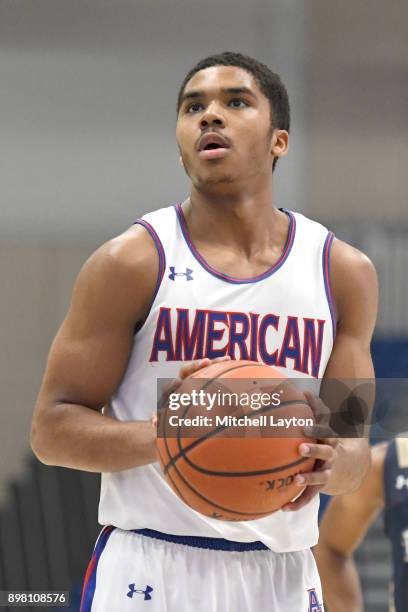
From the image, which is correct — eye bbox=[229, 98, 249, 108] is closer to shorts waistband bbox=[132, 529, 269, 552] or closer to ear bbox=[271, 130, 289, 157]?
ear bbox=[271, 130, 289, 157]

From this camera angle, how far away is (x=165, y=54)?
314 inches

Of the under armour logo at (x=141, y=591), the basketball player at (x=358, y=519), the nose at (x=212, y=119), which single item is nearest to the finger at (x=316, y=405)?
the under armour logo at (x=141, y=591)

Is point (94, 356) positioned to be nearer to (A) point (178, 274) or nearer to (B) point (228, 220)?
(A) point (178, 274)

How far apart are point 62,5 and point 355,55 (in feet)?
7.47

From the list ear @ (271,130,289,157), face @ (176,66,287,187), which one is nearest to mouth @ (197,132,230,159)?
face @ (176,66,287,187)

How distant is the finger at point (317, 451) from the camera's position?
71.0 inches

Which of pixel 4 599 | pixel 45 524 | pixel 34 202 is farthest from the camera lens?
pixel 34 202

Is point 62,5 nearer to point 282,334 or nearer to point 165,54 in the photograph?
point 165,54

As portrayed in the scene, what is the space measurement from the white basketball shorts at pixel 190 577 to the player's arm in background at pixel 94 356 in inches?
7.7

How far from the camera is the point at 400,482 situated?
9.90 ft

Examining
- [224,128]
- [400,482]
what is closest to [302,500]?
[224,128]

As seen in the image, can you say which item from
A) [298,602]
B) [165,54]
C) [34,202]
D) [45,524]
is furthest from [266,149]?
[165,54]

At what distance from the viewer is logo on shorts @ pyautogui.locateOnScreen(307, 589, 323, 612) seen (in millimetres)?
2193

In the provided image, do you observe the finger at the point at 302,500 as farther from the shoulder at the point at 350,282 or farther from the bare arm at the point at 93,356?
the shoulder at the point at 350,282
